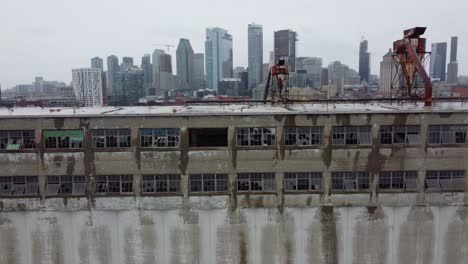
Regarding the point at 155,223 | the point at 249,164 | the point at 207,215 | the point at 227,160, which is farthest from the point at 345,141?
the point at 155,223

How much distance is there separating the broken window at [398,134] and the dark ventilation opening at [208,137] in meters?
11.8

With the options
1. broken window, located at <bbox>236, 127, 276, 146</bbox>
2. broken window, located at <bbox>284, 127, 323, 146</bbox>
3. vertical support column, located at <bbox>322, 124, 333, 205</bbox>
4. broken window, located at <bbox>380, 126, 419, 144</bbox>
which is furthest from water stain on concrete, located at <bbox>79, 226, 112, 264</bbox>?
broken window, located at <bbox>380, 126, 419, 144</bbox>

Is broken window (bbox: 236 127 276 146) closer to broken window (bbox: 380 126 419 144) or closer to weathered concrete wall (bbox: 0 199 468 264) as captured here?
weathered concrete wall (bbox: 0 199 468 264)

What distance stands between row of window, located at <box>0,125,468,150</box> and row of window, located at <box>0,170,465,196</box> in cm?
233

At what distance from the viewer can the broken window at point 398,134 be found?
80.4 ft

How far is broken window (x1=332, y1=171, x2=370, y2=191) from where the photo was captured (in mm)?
24703

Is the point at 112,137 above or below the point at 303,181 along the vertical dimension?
above

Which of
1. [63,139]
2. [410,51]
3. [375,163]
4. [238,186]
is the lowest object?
[238,186]

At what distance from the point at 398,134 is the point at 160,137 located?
699 inches

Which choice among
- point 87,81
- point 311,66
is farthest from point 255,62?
point 87,81

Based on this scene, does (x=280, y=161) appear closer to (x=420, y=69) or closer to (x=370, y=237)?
(x=370, y=237)

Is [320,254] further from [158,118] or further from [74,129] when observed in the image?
[74,129]

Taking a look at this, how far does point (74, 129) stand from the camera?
81.1 feet

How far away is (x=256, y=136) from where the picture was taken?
2467cm
